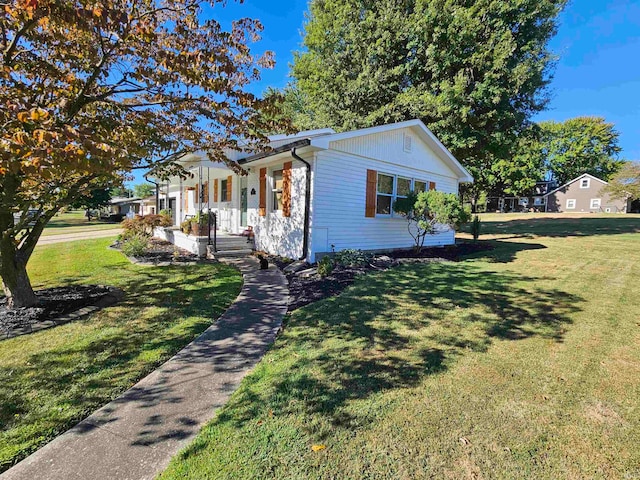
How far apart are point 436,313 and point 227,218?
32.9ft

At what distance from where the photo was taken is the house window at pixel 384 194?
10.5 metres

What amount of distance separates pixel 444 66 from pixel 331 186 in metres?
9.85

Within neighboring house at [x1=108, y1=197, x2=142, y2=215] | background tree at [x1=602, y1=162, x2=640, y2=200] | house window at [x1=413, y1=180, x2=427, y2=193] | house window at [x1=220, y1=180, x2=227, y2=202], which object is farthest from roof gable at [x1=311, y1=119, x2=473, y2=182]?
neighboring house at [x1=108, y1=197, x2=142, y2=215]

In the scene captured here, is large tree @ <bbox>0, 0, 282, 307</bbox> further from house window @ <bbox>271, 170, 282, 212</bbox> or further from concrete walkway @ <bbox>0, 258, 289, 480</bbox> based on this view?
house window @ <bbox>271, 170, 282, 212</bbox>

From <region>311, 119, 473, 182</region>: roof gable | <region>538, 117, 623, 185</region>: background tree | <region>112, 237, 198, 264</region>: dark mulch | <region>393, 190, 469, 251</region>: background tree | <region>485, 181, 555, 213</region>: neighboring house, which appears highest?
<region>538, 117, 623, 185</region>: background tree

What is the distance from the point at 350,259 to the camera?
8359 mm

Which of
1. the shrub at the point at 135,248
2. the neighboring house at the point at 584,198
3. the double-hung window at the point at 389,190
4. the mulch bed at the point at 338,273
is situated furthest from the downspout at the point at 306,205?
the neighboring house at the point at 584,198

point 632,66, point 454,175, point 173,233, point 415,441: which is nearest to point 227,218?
point 173,233

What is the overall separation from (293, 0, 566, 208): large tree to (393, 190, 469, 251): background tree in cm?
609

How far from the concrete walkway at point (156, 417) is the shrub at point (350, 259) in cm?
412

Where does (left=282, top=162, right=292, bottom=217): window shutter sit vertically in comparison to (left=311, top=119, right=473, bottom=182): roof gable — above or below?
below

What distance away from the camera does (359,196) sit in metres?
9.72

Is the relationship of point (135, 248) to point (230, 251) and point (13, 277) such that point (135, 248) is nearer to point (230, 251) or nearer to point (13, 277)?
point (230, 251)

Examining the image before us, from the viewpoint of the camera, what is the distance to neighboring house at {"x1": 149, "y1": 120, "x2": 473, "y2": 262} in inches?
341
